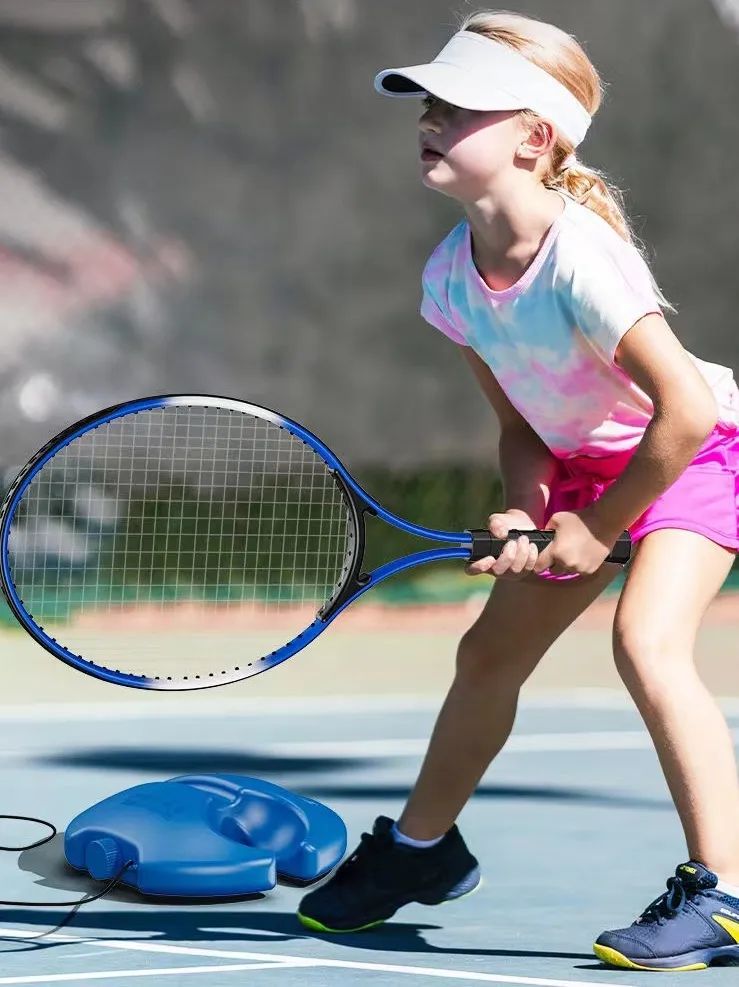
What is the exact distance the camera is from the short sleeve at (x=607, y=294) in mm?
2459

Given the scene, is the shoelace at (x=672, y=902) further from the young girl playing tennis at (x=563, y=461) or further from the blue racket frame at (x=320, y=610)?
the blue racket frame at (x=320, y=610)

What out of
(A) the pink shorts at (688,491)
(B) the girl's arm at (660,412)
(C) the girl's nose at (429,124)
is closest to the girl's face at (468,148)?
(C) the girl's nose at (429,124)

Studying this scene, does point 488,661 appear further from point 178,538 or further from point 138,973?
point 178,538

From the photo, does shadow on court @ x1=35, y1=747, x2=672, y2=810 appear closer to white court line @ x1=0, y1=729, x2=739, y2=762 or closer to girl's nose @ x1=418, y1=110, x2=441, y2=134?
white court line @ x1=0, y1=729, x2=739, y2=762

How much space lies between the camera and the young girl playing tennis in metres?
2.48

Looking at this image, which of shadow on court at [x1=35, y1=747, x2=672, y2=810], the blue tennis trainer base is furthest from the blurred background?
the blue tennis trainer base

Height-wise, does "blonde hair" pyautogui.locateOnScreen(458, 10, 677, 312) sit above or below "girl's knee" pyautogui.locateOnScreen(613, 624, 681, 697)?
above

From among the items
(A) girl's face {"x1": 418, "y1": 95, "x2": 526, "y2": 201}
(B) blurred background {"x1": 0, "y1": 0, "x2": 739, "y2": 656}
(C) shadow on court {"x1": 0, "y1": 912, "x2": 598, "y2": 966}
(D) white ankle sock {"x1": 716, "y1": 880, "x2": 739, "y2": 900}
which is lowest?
(C) shadow on court {"x1": 0, "y1": 912, "x2": 598, "y2": 966}

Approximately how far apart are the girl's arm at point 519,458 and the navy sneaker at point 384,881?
530 mm

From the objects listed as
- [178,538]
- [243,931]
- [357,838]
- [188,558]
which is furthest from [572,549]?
[188,558]

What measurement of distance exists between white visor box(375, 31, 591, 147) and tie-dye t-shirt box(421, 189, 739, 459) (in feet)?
0.44

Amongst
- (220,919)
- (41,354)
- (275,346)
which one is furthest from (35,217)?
(220,919)

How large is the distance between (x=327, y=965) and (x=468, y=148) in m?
1.12

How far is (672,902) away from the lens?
250 centimetres
